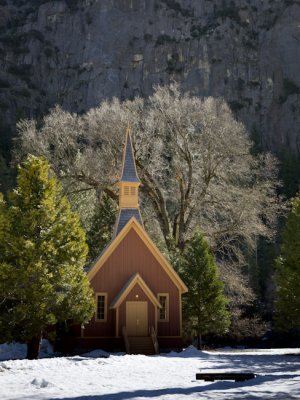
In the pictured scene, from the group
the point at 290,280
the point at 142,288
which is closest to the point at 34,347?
the point at 142,288

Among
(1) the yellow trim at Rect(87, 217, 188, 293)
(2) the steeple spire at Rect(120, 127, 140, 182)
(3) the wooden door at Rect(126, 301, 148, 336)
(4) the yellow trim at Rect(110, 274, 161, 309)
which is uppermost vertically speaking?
(2) the steeple spire at Rect(120, 127, 140, 182)

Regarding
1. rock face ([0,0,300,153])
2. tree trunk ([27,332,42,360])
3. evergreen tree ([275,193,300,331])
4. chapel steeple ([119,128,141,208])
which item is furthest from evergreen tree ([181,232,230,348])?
rock face ([0,0,300,153])

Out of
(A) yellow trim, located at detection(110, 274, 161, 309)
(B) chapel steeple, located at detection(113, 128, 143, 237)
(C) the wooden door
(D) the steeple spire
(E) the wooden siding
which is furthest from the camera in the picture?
(D) the steeple spire

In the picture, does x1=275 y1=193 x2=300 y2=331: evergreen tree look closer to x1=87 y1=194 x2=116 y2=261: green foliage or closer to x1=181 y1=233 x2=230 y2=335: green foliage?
x1=181 y1=233 x2=230 y2=335: green foliage

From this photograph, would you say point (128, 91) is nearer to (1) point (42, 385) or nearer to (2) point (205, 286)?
(2) point (205, 286)

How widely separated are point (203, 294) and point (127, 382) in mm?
16981

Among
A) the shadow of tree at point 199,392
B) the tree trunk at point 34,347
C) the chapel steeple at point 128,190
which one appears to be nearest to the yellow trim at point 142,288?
the chapel steeple at point 128,190

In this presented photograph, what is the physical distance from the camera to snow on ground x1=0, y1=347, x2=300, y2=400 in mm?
10734

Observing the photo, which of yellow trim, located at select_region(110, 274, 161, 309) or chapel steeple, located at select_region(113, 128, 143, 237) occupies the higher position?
chapel steeple, located at select_region(113, 128, 143, 237)

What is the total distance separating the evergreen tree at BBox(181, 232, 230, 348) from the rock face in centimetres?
6348

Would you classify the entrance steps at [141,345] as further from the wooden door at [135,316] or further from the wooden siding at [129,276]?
the wooden siding at [129,276]

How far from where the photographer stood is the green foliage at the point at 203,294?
29.5m

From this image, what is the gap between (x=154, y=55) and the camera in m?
101

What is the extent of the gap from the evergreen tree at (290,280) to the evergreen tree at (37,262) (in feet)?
38.8
